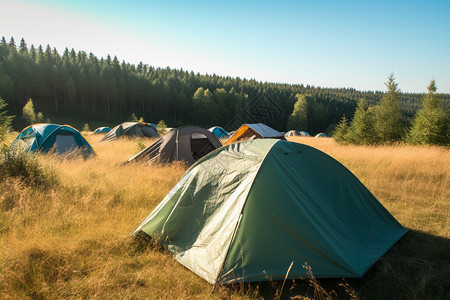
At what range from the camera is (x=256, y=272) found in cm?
250

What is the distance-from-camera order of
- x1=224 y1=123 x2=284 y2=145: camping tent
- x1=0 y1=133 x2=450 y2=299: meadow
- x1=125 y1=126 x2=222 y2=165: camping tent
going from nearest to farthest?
x1=0 y1=133 x2=450 y2=299: meadow < x1=125 y1=126 x2=222 y2=165: camping tent < x1=224 y1=123 x2=284 y2=145: camping tent

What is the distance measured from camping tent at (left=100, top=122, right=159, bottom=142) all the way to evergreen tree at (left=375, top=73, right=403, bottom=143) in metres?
16.1

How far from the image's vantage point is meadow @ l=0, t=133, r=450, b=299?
2.46 metres

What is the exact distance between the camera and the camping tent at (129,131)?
52.8 ft

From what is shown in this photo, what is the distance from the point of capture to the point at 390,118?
1501 centimetres

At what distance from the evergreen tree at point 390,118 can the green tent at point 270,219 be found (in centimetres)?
1390

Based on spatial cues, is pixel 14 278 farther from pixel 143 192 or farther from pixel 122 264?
pixel 143 192

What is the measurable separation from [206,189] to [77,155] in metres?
7.42

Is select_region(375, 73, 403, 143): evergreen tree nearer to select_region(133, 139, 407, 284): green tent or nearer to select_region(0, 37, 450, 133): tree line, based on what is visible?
select_region(133, 139, 407, 284): green tent

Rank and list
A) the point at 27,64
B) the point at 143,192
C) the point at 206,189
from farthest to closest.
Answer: the point at 27,64 → the point at 143,192 → the point at 206,189

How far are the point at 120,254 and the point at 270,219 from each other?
2.05 metres

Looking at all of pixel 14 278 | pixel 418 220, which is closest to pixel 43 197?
pixel 14 278

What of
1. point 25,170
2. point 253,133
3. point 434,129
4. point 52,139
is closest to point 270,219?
point 25,170

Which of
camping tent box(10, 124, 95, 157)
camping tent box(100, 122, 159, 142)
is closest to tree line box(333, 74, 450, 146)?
camping tent box(100, 122, 159, 142)
